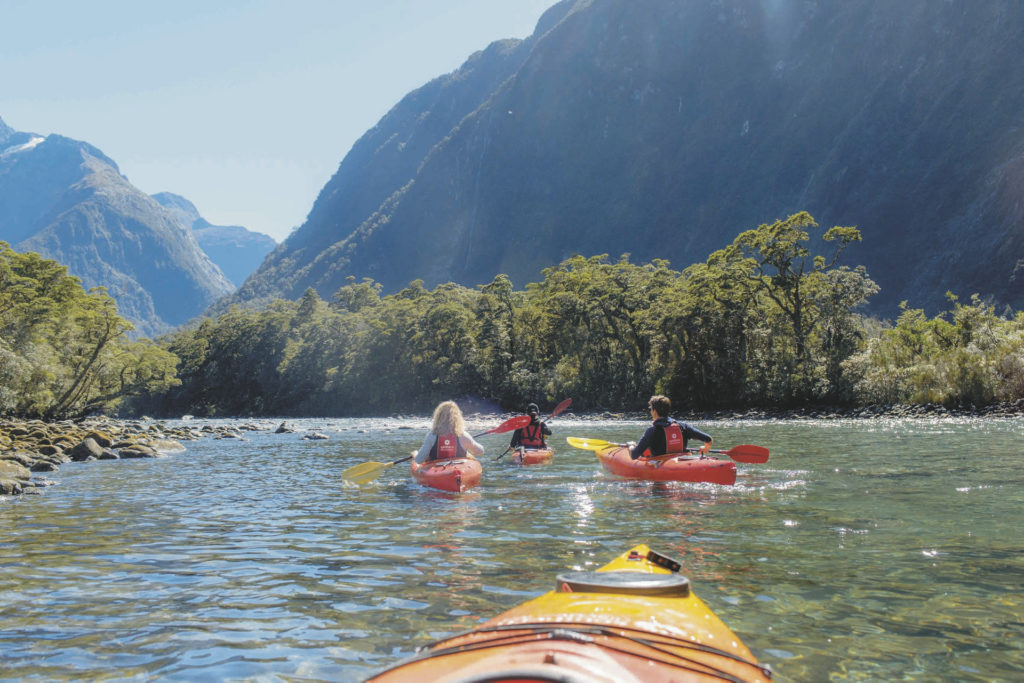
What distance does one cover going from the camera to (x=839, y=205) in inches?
4318

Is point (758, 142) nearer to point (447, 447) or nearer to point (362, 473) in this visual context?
point (447, 447)

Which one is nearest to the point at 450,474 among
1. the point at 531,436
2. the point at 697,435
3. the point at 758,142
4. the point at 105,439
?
the point at 697,435

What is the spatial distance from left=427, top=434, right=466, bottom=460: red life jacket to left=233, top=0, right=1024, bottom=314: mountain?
3148 inches

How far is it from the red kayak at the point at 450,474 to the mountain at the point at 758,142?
80171 mm

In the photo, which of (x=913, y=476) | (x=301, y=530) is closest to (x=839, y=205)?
(x=913, y=476)

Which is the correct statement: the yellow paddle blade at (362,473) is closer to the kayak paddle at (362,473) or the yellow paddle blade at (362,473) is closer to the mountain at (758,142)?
the kayak paddle at (362,473)

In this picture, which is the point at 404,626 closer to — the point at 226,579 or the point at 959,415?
the point at 226,579

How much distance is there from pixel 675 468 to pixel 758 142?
14148 cm

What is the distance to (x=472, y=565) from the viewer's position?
640cm

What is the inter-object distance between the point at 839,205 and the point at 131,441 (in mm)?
110817

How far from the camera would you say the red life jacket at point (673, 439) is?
1174 centimetres

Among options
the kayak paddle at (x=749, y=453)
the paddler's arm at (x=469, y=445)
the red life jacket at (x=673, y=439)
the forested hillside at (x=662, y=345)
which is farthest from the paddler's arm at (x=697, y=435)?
the forested hillside at (x=662, y=345)

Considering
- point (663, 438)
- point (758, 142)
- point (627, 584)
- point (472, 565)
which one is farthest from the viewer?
point (758, 142)

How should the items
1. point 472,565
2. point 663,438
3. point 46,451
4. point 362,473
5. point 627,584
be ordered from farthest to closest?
point 46,451 < point 362,473 < point 663,438 < point 472,565 < point 627,584
